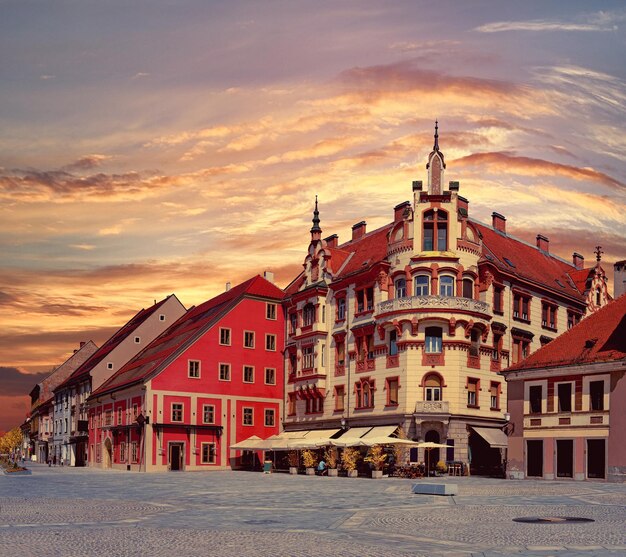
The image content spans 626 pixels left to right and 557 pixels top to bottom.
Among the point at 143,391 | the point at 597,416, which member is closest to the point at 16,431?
the point at 143,391

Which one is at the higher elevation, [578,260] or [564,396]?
[578,260]

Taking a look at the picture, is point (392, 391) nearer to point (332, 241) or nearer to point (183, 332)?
point (332, 241)

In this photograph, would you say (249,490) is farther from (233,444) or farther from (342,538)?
(233,444)

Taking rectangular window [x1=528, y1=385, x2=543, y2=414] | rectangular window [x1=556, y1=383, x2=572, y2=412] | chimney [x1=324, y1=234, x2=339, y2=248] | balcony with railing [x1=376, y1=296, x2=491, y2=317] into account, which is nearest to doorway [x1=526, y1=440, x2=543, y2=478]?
rectangular window [x1=528, y1=385, x2=543, y2=414]

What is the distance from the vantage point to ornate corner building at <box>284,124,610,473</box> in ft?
208

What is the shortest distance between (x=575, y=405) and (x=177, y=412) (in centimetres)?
3458

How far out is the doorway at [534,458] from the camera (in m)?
54.7

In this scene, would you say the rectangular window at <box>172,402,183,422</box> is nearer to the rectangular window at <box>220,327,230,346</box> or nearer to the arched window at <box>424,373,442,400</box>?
the rectangular window at <box>220,327,230,346</box>

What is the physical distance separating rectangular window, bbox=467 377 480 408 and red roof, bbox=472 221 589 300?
9.03 metres

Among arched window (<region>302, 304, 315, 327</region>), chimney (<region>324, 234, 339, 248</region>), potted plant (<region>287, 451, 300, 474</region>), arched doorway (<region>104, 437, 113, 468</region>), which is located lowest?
arched doorway (<region>104, 437, 113, 468</region>)

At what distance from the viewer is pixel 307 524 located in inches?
901

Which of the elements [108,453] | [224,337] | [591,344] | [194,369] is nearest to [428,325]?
[591,344]

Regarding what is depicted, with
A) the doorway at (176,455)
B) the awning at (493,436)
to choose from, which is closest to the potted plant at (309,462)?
the doorway at (176,455)

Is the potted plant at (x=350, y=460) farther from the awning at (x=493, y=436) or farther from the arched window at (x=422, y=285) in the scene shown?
the arched window at (x=422, y=285)
